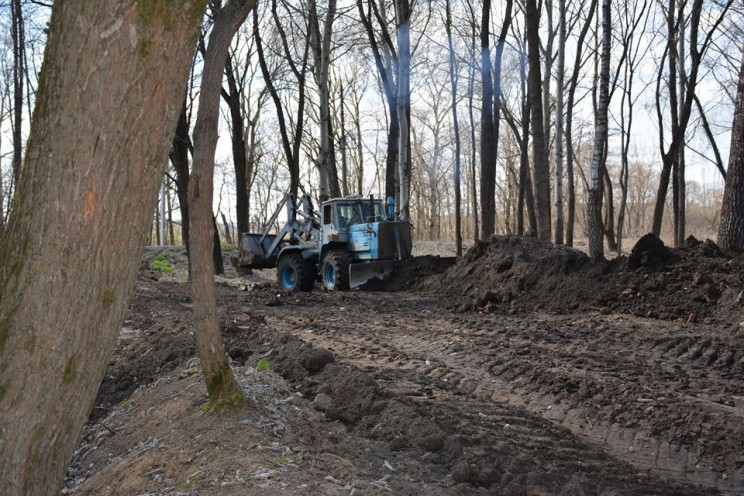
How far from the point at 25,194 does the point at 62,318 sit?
484 mm

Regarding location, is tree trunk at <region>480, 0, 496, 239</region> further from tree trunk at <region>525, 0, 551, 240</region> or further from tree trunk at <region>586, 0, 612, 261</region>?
tree trunk at <region>586, 0, 612, 261</region>

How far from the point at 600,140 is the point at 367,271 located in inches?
246

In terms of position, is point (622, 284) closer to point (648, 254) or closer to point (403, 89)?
point (648, 254)

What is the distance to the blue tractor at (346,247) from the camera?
1560cm

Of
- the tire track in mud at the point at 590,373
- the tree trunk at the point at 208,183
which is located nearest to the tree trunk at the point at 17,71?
the tire track in mud at the point at 590,373

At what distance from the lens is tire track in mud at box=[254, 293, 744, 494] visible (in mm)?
4854

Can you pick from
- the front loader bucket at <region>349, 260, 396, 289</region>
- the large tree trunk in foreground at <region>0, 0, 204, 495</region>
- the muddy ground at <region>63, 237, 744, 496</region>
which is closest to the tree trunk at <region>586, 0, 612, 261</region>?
the muddy ground at <region>63, 237, 744, 496</region>

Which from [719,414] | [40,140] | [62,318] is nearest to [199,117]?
[40,140]

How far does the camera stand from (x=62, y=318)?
236 cm

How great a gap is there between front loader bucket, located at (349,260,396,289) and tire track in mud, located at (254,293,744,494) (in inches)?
201

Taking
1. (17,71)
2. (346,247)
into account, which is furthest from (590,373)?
(17,71)

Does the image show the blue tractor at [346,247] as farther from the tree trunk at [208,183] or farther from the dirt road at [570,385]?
the tree trunk at [208,183]

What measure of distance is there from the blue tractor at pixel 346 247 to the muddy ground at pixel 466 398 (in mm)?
4365

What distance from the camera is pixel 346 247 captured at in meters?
16.2
